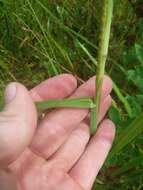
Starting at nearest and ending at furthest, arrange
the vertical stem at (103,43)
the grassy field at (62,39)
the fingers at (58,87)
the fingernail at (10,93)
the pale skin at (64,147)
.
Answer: the vertical stem at (103,43) < the fingernail at (10,93) < the pale skin at (64,147) < the fingers at (58,87) < the grassy field at (62,39)

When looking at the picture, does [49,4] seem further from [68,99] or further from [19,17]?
[68,99]

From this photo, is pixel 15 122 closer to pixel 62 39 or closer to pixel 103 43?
pixel 103 43

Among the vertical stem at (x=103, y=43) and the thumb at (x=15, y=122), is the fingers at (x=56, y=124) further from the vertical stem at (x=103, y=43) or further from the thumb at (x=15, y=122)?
the thumb at (x=15, y=122)

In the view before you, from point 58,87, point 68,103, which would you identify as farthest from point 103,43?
point 58,87

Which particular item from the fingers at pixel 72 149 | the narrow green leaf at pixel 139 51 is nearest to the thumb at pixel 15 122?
the fingers at pixel 72 149

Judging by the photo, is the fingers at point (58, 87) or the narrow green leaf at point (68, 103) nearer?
the narrow green leaf at point (68, 103)

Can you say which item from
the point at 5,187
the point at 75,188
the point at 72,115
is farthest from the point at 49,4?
the point at 5,187

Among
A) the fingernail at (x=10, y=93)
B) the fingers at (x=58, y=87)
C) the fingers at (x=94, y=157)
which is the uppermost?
the fingernail at (x=10, y=93)
